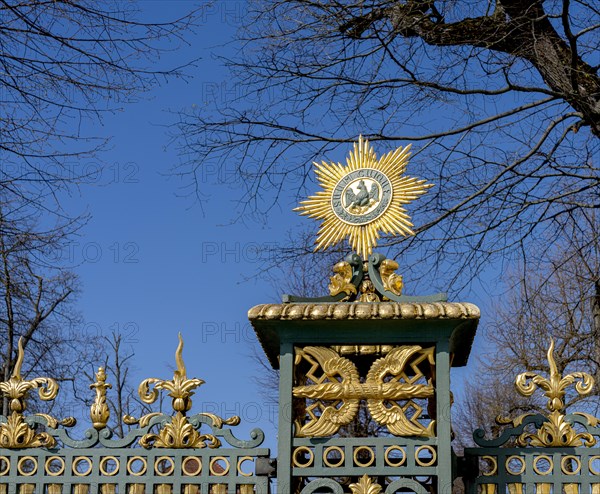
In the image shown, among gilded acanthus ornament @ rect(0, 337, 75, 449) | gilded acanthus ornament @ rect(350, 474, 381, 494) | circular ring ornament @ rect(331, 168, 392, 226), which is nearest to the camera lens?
gilded acanthus ornament @ rect(350, 474, 381, 494)

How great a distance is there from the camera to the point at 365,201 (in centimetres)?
811

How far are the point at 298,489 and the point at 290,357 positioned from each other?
3.20ft

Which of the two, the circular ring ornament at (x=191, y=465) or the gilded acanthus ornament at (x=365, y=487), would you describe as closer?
the gilded acanthus ornament at (x=365, y=487)

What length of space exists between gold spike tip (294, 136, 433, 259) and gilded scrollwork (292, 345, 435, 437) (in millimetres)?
839

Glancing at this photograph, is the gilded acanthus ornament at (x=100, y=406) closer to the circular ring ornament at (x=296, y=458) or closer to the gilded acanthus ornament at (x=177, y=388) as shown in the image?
the gilded acanthus ornament at (x=177, y=388)

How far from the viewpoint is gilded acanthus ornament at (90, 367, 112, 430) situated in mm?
8148

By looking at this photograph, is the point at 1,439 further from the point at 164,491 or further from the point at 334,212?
the point at 334,212

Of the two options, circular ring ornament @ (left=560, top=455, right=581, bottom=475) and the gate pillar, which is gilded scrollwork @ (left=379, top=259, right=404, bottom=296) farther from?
circular ring ornament @ (left=560, top=455, right=581, bottom=475)

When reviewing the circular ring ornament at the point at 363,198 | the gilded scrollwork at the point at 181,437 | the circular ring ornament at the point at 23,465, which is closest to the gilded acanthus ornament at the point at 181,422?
the gilded scrollwork at the point at 181,437

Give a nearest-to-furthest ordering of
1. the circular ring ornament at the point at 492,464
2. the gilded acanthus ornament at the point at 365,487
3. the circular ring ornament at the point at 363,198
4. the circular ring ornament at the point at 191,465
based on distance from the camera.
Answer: the gilded acanthus ornament at the point at 365,487, the circular ring ornament at the point at 492,464, the circular ring ornament at the point at 191,465, the circular ring ornament at the point at 363,198

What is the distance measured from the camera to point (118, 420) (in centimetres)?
1884

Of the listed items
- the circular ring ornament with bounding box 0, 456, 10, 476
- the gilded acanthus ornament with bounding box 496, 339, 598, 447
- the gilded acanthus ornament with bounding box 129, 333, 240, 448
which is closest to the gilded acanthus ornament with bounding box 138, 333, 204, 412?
the gilded acanthus ornament with bounding box 129, 333, 240, 448

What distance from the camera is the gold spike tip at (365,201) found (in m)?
8.08

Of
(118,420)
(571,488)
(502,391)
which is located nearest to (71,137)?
(571,488)
